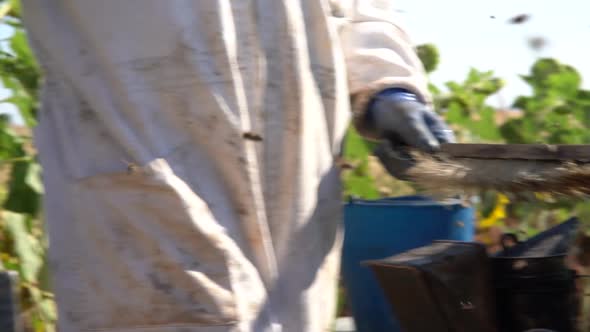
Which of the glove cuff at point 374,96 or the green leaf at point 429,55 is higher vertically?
the glove cuff at point 374,96

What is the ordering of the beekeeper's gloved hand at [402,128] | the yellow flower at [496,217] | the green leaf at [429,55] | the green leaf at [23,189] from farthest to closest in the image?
the green leaf at [429,55] → the yellow flower at [496,217] → the green leaf at [23,189] → the beekeeper's gloved hand at [402,128]

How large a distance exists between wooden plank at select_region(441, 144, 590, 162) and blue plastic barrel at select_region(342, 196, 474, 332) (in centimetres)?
133

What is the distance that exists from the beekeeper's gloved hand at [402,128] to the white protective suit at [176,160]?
227 millimetres

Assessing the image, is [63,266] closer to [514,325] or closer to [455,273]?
[455,273]

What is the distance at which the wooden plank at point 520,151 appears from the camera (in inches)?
71.0

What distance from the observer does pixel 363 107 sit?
204 cm

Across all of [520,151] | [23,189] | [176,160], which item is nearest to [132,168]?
[176,160]

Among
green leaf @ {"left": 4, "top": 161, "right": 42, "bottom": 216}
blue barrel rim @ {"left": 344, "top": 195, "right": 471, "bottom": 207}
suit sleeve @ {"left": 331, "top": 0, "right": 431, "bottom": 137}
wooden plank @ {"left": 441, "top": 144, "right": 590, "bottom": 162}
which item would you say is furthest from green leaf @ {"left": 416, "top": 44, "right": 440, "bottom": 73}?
wooden plank @ {"left": 441, "top": 144, "right": 590, "bottom": 162}

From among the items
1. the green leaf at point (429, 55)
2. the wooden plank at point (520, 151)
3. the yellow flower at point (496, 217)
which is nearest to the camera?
the wooden plank at point (520, 151)

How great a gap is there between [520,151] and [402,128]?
23cm

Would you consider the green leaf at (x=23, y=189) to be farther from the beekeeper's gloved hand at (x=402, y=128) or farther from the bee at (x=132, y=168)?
the bee at (x=132, y=168)

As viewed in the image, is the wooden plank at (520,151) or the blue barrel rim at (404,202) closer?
the wooden plank at (520,151)

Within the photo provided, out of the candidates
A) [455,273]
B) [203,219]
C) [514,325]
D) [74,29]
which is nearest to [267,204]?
[203,219]

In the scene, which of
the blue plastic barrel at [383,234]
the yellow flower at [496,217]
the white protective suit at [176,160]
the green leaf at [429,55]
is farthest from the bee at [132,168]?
the green leaf at [429,55]
